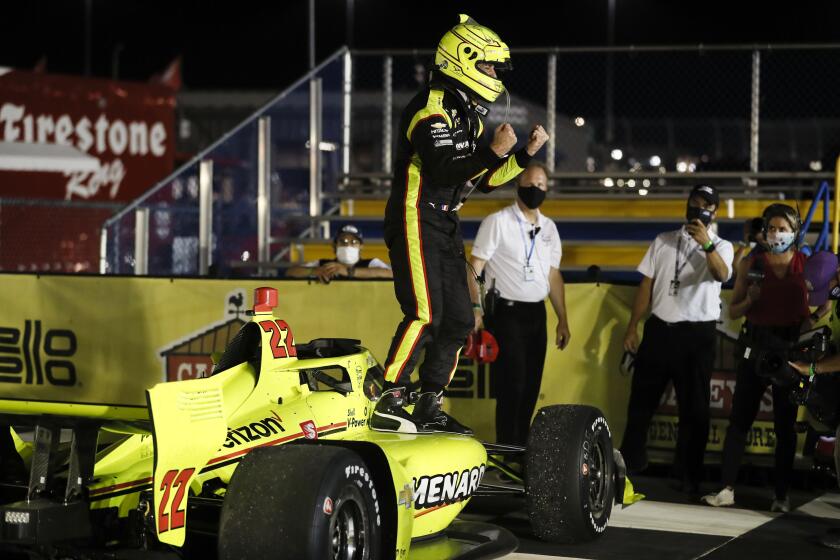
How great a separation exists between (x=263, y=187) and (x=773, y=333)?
691 cm

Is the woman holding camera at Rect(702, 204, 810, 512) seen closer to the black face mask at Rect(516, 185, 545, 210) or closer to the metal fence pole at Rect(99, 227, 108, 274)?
the black face mask at Rect(516, 185, 545, 210)

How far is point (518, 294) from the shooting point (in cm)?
986

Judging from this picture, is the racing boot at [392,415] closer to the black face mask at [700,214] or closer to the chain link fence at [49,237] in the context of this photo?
the black face mask at [700,214]

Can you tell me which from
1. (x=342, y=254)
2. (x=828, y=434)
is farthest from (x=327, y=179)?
(x=828, y=434)

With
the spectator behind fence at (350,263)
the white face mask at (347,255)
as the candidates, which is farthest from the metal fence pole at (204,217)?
the white face mask at (347,255)

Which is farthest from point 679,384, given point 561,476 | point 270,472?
point 270,472

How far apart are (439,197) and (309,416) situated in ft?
4.98

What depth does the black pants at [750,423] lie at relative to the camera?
8.95 metres

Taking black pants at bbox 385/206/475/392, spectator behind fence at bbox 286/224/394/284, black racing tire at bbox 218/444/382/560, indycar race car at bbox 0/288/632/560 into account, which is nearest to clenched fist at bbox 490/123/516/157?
black pants at bbox 385/206/475/392

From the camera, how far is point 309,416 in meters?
6.70

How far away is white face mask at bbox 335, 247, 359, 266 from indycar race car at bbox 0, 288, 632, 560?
4092 millimetres

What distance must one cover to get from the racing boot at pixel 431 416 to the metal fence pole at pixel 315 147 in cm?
802

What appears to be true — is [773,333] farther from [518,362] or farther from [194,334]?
[194,334]

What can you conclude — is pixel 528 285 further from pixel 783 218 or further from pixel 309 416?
pixel 309 416
